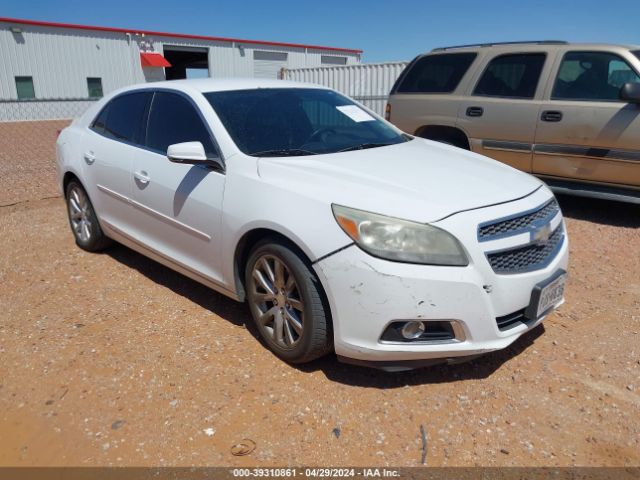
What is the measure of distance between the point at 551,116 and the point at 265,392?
478cm

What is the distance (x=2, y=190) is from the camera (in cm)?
823

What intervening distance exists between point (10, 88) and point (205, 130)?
24275 mm

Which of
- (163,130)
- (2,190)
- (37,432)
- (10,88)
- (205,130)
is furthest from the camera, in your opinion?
(10,88)

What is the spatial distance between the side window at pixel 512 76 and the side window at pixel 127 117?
4.19m

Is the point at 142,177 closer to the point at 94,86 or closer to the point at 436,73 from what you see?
the point at 436,73

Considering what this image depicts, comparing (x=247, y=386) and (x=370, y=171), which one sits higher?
(x=370, y=171)

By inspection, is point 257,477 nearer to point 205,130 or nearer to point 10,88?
point 205,130

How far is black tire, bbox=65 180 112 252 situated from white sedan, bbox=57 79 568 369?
33.2 inches

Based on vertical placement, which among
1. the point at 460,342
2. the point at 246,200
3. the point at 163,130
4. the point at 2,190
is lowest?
the point at 2,190

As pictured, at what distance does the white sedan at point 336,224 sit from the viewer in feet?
8.49

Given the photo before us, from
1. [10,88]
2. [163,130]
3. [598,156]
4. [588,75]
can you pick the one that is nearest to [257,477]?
[163,130]

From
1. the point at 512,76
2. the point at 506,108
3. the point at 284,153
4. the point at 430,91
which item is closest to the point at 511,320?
the point at 284,153

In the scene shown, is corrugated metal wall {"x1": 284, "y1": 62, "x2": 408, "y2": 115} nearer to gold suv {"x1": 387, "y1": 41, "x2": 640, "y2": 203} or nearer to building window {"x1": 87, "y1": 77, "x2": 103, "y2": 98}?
gold suv {"x1": 387, "y1": 41, "x2": 640, "y2": 203}

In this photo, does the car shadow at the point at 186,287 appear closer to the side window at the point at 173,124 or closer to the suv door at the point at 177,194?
the suv door at the point at 177,194
